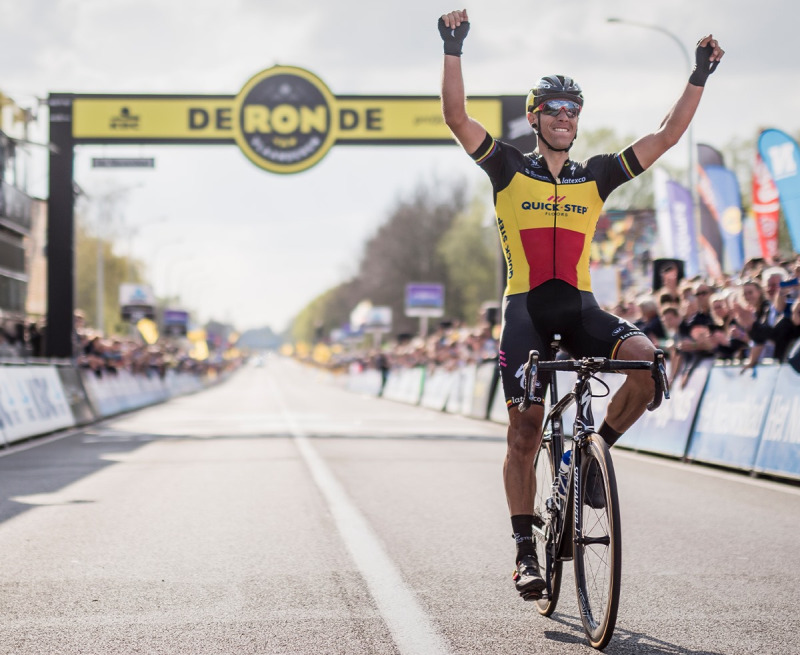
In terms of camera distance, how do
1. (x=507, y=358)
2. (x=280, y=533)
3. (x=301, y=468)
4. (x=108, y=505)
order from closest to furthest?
(x=507, y=358) → (x=280, y=533) → (x=108, y=505) → (x=301, y=468)

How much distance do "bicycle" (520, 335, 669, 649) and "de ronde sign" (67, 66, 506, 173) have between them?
1698cm

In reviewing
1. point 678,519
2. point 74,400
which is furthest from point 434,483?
point 74,400

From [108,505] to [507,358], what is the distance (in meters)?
5.01

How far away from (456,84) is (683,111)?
103 centimetres

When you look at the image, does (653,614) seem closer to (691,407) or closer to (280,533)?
(280,533)

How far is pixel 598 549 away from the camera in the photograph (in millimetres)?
4410

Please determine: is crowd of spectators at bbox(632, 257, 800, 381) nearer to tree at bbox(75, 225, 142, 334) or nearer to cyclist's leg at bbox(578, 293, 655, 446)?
cyclist's leg at bbox(578, 293, 655, 446)

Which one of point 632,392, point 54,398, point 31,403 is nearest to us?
point 632,392

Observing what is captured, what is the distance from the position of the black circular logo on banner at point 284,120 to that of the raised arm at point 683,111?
54.3 ft

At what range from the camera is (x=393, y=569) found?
20.1 ft

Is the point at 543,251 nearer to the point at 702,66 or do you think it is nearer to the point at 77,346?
the point at 702,66

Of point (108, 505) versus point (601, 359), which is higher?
point (601, 359)

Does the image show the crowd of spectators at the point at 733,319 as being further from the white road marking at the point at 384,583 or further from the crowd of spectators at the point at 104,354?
the crowd of spectators at the point at 104,354

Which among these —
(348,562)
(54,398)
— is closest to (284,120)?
(54,398)
